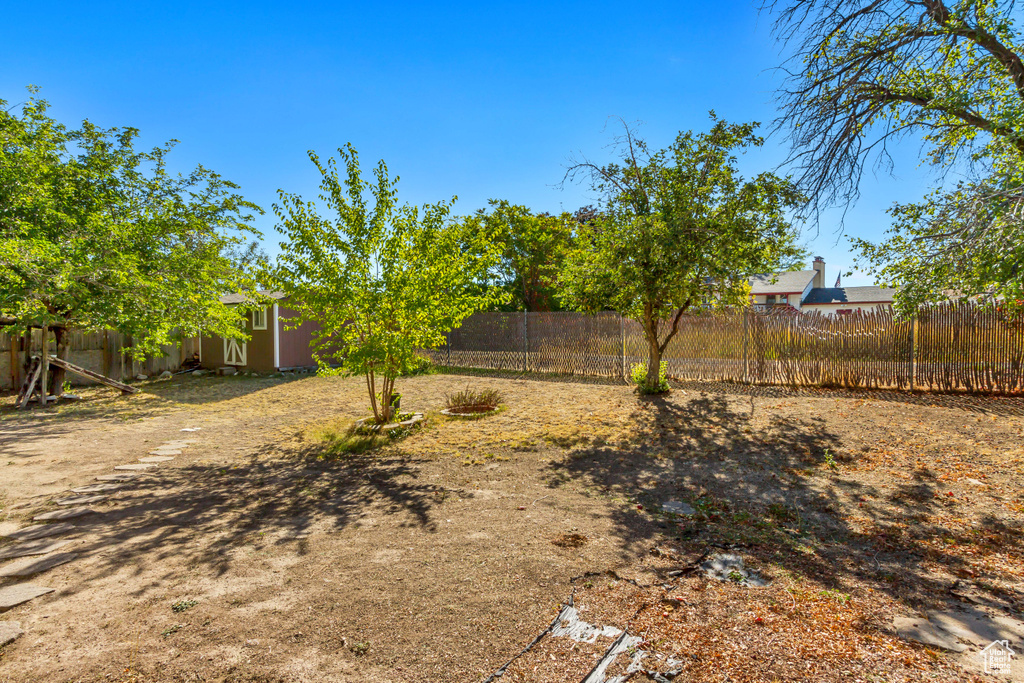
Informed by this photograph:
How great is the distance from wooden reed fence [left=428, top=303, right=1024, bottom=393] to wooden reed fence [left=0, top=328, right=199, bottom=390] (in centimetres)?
1172

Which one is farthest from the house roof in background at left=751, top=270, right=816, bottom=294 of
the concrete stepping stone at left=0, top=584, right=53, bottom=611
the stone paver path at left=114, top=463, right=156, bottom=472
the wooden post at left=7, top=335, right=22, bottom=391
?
the concrete stepping stone at left=0, top=584, right=53, bottom=611

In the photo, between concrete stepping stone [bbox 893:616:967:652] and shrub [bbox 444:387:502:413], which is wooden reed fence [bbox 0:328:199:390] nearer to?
shrub [bbox 444:387:502:413]

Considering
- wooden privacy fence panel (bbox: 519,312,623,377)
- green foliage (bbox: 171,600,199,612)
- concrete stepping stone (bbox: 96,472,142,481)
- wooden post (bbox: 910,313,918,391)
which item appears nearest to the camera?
green foliage (bbox: 171,600,199,612)

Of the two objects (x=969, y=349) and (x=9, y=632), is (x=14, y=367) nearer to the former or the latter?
(x=9, y=632)

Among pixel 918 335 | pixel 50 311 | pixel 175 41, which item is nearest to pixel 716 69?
pixel 918 335

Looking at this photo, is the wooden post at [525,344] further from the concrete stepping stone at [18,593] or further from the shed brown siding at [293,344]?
the concrete stepping stone at [18,593]

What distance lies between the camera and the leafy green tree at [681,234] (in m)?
7.74

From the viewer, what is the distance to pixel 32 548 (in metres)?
3.69

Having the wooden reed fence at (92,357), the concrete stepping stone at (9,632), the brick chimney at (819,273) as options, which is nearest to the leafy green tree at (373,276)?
the concrete stepping stone at (9,632)

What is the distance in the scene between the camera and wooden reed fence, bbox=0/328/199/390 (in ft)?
41.9

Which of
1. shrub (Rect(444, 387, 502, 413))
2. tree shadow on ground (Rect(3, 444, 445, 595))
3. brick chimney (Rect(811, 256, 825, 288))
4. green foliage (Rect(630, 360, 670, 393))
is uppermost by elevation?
brick chimney (Rect(811, 256, 825, 288))

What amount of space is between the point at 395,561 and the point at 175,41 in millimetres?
9717

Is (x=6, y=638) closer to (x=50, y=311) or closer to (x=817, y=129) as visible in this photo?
(x=817, y=129)

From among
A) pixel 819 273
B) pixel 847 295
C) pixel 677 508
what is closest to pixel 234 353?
pixel 677 508
